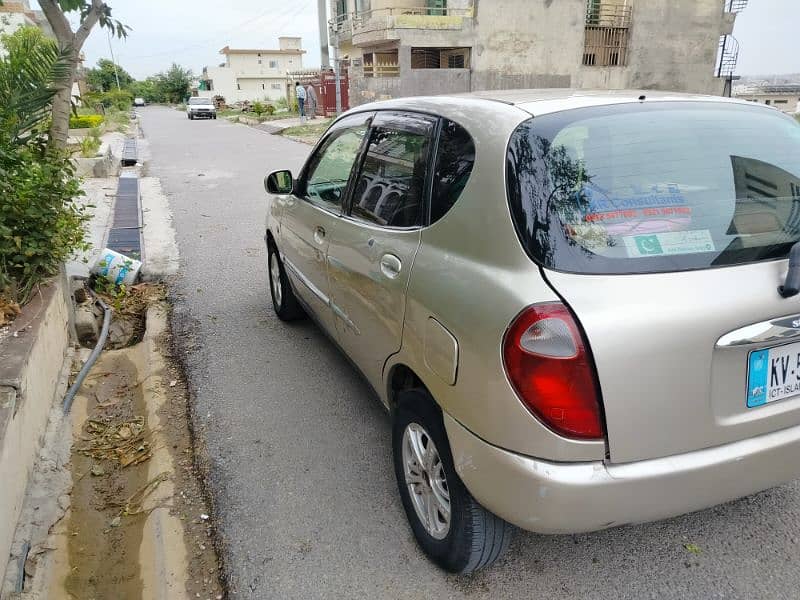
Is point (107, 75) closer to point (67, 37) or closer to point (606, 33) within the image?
point (606, 33)

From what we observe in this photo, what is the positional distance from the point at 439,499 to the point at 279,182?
2.73 m

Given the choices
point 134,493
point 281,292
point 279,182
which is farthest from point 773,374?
point 281,292

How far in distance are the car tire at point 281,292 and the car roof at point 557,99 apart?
223cm

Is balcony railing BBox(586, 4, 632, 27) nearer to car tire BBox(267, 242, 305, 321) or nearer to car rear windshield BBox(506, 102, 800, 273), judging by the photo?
car tire BBox(267, 242, 305, 321)

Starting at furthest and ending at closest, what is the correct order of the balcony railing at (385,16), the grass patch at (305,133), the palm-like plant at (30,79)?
the balcony railing at (385,16), the grass patch at (305,133), the palm-like plant at (30,79)

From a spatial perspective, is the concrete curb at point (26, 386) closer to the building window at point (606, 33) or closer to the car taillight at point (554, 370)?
the car taillight at point (554, 370)

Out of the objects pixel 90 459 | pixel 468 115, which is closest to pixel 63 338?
pixel 90 459

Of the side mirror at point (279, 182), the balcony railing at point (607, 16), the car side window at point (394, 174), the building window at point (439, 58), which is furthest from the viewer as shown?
the balcony railing at point (607, 16)

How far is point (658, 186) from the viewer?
201 cm

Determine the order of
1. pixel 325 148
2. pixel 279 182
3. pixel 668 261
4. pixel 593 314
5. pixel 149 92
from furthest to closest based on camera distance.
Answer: pixel 149 92, pixel 279 182, pixel 325 148, pixel 668 261, pixel 593 314

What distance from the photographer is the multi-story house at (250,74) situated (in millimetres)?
86312

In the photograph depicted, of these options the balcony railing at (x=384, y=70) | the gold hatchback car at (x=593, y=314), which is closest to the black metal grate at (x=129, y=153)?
the balcony railing at (x=384, y=70)

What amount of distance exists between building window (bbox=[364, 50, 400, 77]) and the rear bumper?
2631 cm

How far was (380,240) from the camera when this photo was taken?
2680mm
